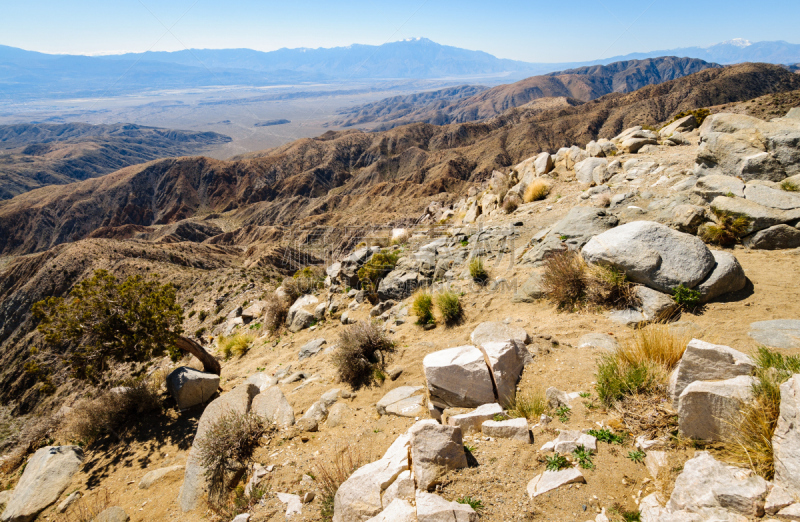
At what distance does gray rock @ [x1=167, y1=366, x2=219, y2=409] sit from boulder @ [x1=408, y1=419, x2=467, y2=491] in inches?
239

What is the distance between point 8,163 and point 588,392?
7690 inches

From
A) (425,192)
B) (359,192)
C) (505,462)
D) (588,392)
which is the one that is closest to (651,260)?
(588,392)

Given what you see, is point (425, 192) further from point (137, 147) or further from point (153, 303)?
point (137, 147)

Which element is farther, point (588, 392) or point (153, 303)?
point (153, 303)

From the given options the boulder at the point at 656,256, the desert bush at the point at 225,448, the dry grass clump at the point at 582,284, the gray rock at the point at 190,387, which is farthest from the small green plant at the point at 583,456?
the gray rock at the point at 190,387

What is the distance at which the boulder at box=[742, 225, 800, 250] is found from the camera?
20.4ft

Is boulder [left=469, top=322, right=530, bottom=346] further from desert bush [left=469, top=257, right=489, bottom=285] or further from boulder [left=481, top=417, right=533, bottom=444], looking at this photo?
desert bush [left=469, top=257, right=489, bottom=285]

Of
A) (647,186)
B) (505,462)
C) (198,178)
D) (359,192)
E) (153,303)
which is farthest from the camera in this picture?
(198,178)

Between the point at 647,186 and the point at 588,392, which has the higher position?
the point at 647,186

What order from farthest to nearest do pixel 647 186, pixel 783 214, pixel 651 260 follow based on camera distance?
1. pixel 647 186
2. pixel 783 214
3. pixel 651 260

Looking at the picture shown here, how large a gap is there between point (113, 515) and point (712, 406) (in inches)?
291

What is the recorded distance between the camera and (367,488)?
136 inches

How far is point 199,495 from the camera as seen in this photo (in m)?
4.83

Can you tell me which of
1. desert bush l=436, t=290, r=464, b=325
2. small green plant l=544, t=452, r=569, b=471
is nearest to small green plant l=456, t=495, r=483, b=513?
small green plant l=544, t=452, r=569, b=471
